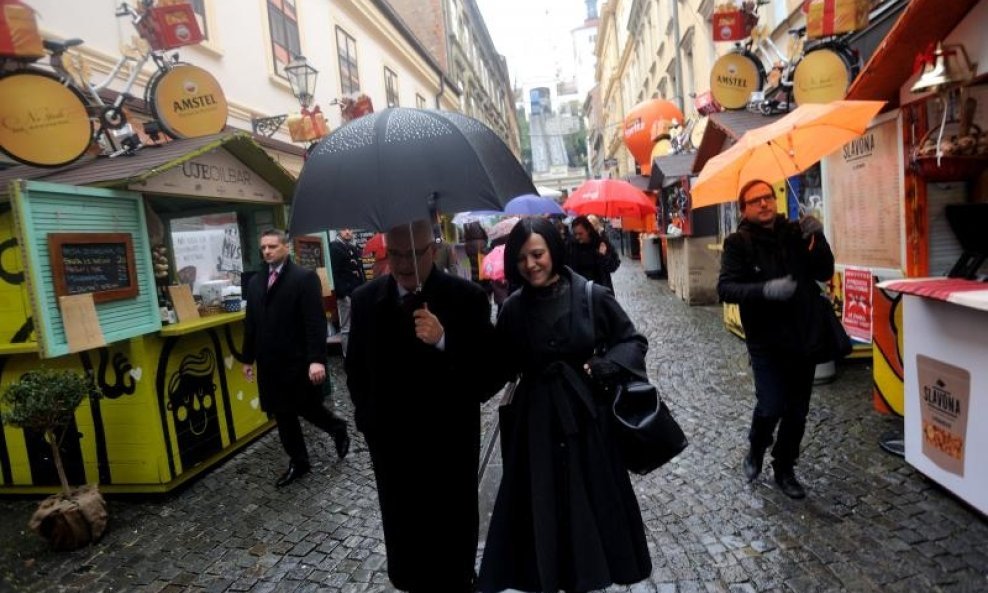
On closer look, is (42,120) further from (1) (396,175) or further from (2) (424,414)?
(2) (424,414)

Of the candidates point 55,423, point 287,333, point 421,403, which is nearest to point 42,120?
point 55,423

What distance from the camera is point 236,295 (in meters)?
5.26

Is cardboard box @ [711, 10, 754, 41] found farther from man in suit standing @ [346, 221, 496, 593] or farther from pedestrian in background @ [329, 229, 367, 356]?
man in suit standing @ [346, 221, 496, 593]

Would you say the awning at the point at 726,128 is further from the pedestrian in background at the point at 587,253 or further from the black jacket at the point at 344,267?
the black jacket at the point at 344,267

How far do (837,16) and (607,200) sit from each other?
3.16 meters

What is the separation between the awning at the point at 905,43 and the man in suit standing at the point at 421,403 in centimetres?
297

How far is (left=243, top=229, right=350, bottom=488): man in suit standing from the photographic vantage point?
422 centimetres

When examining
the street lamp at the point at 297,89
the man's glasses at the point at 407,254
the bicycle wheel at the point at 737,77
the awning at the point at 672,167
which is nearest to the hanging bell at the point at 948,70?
the man's glasses at the point at 407,254

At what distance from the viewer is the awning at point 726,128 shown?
597cm

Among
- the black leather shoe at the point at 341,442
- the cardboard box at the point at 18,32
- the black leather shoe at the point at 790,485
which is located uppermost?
the cardboard box at the point at 18,32

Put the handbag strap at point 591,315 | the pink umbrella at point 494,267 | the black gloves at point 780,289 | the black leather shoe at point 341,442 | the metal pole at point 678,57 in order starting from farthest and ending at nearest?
1. the metal pole at point 678,57
2. the pink umbrella at point 494,267
3. the black leather shoe at point 341,442
4. the black gloves at point 780,289
5. the handbag strap at point 591,315

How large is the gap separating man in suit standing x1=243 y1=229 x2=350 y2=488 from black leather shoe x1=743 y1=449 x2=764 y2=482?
288cm

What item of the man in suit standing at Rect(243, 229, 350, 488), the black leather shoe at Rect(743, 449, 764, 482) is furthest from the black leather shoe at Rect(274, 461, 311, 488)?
the black leather shoe at Rect(743, 449, 764, 482)

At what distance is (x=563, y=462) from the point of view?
2279 mm
